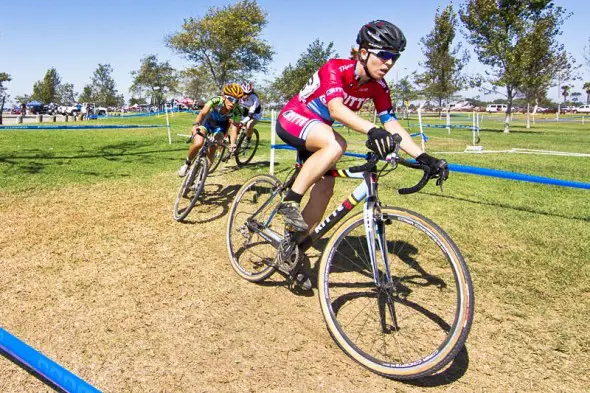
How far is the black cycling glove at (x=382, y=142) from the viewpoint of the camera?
8.82ft

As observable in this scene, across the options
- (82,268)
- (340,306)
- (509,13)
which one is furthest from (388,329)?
(509,13)

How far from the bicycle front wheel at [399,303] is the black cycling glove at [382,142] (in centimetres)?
46

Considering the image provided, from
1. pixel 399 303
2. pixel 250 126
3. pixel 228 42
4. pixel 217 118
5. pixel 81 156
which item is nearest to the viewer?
pixel 399 303

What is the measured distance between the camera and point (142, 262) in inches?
175

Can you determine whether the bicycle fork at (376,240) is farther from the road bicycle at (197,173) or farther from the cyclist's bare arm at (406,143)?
the road bicycle at (197,173)

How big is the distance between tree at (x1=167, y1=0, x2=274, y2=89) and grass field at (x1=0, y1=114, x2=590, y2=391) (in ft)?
115

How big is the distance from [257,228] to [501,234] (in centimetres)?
354

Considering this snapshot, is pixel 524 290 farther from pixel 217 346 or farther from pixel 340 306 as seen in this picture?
pixel 217 346

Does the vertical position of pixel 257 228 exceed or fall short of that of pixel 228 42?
it falls short

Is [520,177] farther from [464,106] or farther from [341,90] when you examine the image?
[464,106]

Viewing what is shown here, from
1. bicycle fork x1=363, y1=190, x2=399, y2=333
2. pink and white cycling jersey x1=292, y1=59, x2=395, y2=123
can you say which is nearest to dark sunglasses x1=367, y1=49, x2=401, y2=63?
pink and white cycling jersey x1=292, y1=59, x2=395, y2=123

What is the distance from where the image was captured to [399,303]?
356 cm

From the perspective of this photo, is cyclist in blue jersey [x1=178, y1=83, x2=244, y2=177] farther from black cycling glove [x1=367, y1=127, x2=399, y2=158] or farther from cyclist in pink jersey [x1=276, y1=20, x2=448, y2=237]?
black cycling glove [x1=367, y1=127, x2=399, y2=158]

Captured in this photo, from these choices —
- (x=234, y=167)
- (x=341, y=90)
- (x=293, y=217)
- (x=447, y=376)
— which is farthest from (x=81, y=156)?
(x=447, y=376)
